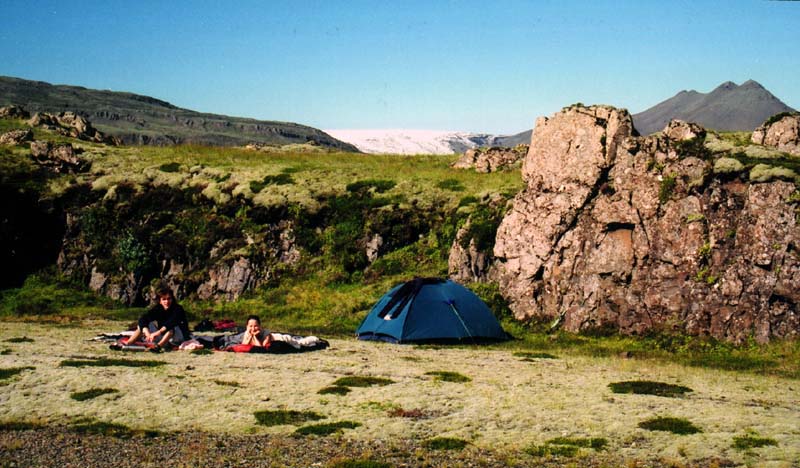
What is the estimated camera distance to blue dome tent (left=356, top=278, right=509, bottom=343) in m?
32.0

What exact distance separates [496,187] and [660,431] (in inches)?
1243

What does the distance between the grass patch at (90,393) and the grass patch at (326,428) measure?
252 inches

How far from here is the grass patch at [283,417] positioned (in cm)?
1730

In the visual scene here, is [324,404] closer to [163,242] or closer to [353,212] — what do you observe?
[353,212]

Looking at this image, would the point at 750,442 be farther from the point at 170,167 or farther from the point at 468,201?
the point at 170,167

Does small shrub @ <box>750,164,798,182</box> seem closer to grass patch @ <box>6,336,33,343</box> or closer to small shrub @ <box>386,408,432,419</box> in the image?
small shrub @ <box>386,408,432,419</box>

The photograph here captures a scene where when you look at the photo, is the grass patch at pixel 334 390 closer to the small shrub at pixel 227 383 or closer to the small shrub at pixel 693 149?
the small shrub at pixel 227 383

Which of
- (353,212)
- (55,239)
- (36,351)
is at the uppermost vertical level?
(353,212)

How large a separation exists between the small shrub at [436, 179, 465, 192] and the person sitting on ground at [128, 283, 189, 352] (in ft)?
78.9

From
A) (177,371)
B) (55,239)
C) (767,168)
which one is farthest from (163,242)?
(767,168)

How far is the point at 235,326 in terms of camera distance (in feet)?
120

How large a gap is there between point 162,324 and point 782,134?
105ft

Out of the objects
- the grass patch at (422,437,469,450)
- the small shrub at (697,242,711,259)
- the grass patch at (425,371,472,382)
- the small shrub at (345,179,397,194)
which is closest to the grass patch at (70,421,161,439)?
the grass patch at (422,437,469,450)

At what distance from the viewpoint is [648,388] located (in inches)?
851
